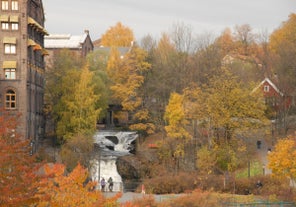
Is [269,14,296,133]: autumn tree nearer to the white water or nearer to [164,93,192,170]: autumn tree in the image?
[164,93,192,170]: autumn tree

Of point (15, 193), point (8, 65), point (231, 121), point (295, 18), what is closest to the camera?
point (15, 193)

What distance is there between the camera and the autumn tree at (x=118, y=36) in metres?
149

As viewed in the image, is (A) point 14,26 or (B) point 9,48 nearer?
(A) point 14,26

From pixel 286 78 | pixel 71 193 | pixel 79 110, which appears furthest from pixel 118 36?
pixel 71 193

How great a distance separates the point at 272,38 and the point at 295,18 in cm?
518

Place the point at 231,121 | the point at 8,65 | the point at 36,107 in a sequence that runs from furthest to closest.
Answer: the point at 36,107 → the point at 8,65 → the point at 231,121

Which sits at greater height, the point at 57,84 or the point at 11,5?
the point at 11,5

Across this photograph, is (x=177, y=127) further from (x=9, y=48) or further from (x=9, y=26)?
(x=9, y=26)

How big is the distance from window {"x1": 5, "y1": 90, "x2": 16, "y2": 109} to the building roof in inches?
1944

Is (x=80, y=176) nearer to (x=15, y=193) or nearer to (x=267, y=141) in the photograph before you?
(x=15, y=193)

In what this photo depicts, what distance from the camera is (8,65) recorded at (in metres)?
71.2

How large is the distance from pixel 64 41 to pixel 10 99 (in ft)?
178

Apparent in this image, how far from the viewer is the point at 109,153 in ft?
254

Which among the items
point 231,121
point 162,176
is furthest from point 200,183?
point 231,121
